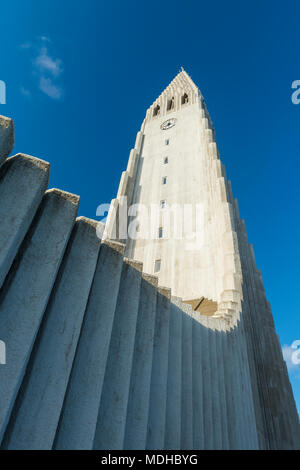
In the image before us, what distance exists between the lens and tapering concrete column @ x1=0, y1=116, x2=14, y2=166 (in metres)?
2.99

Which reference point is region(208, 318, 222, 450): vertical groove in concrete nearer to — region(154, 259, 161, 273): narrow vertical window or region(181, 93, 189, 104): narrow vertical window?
region(154, 259, 161, 273): narrow vertical window

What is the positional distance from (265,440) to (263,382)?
2358mm

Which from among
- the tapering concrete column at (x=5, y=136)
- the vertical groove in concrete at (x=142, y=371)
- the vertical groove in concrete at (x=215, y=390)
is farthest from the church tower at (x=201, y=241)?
the tapering concrete column at (x=5, y=136)

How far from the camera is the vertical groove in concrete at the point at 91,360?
3.14m

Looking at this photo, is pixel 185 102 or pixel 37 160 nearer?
pixel 37 160

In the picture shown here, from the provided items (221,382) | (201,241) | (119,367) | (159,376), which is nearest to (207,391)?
(221,382)

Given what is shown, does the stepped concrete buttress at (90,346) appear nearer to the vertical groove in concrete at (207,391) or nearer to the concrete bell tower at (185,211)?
the vertical groove in concrete at (207,391)

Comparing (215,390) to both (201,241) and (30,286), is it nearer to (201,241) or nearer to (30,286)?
(30,286)

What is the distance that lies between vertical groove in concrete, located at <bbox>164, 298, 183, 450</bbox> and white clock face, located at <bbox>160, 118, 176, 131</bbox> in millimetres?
26271

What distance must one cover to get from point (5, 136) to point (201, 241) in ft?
53.2

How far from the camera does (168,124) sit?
2980 cm

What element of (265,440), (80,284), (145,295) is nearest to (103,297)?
(80,284)

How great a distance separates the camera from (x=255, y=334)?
1433cm

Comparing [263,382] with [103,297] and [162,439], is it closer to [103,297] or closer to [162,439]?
[162,439]
